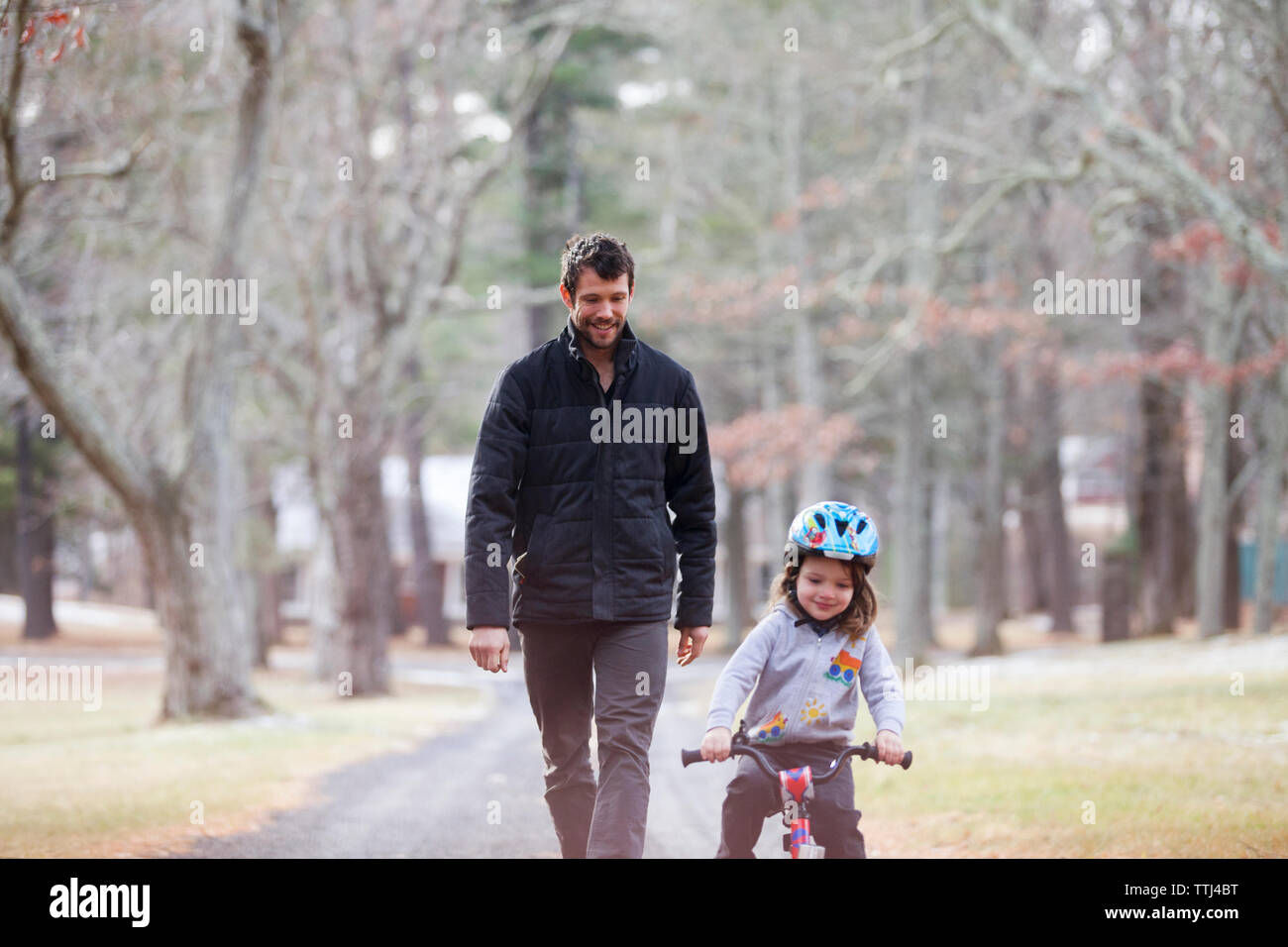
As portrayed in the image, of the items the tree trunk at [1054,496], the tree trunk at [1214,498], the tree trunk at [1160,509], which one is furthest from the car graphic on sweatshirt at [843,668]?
the tree trunk at [1160,509]

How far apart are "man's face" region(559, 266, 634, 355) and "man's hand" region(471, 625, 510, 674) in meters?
1.19

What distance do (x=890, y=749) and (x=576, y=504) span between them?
4.90 feet

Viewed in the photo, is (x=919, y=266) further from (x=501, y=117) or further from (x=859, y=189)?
(x=501, y=117)

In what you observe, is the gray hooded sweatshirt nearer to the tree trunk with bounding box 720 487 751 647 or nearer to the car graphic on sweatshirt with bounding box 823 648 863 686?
the car graphic on sweatshirt with bounding box 823 648 863 686

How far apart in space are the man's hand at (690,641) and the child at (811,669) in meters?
0.37

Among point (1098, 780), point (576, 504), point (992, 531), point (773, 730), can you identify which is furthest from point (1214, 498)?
point (576, 504)

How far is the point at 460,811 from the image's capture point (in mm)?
8398

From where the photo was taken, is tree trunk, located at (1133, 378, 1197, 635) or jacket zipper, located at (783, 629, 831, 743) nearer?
jacket zipper, located at (783, 629, 831, 743)

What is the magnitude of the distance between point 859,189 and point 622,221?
26.6 ft

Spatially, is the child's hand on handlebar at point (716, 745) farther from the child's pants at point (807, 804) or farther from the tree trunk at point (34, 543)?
the tree trunk at point (34, 543)

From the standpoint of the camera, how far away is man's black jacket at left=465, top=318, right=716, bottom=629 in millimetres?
5086

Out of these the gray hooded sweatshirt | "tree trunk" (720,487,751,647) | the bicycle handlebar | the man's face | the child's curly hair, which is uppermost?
the man's face

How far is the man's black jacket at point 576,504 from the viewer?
5.09 metres

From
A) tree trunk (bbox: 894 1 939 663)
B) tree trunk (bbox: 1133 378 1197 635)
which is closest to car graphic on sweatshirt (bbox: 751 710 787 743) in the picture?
tree trunk (bbox: 894 1 939 663)
